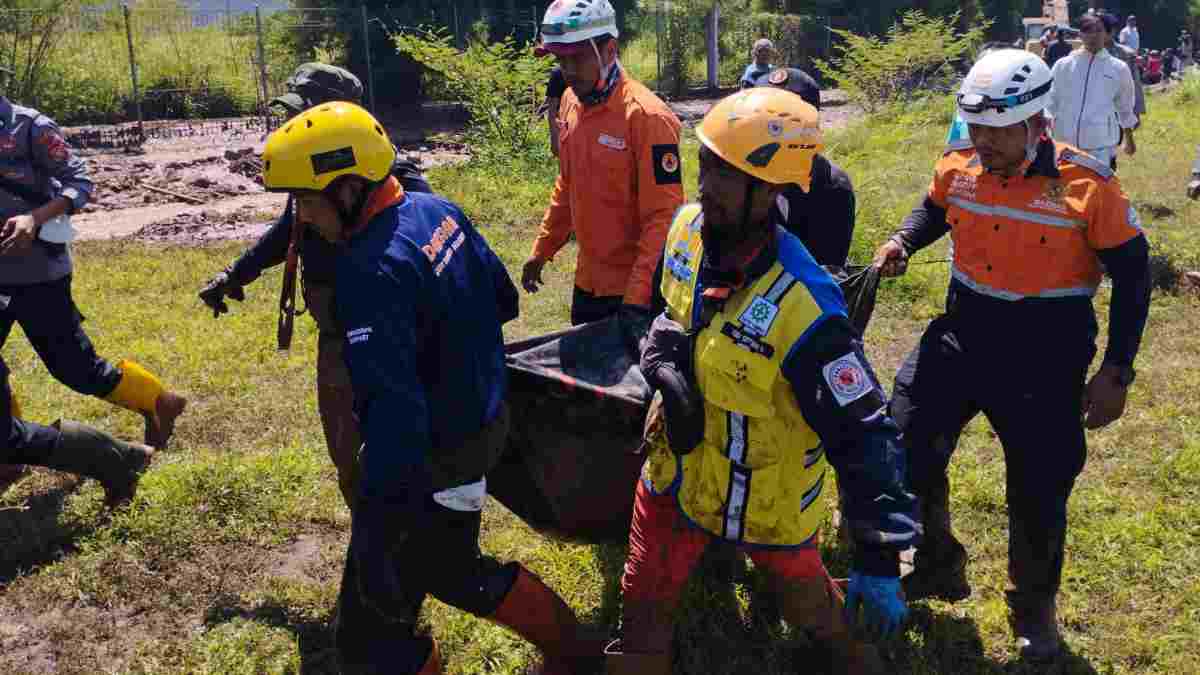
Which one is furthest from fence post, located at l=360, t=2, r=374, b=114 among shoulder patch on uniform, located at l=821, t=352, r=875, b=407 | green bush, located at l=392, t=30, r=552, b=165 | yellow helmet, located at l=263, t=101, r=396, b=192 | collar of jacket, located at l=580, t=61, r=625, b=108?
shoulder patch on uniform, located at l=821, t=352, r=875, b=407

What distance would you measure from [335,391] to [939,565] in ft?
8.17

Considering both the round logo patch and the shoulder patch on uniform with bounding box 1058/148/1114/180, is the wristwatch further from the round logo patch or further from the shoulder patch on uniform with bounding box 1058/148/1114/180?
the round logo patch

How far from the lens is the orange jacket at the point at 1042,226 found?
142 inches

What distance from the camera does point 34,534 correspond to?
190 inches

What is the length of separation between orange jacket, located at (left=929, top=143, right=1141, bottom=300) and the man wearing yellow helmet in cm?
171

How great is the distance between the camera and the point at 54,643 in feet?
13.6

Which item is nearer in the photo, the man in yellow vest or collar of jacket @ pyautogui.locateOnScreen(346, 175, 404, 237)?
the man in yellow vest

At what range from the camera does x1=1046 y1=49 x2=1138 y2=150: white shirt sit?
8.52m

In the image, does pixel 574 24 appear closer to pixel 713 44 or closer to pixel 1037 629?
pixel 1037 629

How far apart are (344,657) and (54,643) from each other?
4.88 feet

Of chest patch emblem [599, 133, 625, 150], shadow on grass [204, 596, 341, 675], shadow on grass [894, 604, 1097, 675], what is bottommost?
shadow on grass [894, 604, 1097, 675]

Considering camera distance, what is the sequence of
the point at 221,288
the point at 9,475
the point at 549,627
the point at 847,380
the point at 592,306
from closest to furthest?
the point at 847,380 < the point at 549,627 < the point at 221,288 < the point at 592,306 < the point at 9,475

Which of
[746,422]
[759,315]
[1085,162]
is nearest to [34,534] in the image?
[746,422]

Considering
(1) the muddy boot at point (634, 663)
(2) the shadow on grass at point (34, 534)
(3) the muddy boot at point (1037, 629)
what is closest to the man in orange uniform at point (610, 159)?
(1) the muddy boot at point (634, 663)
